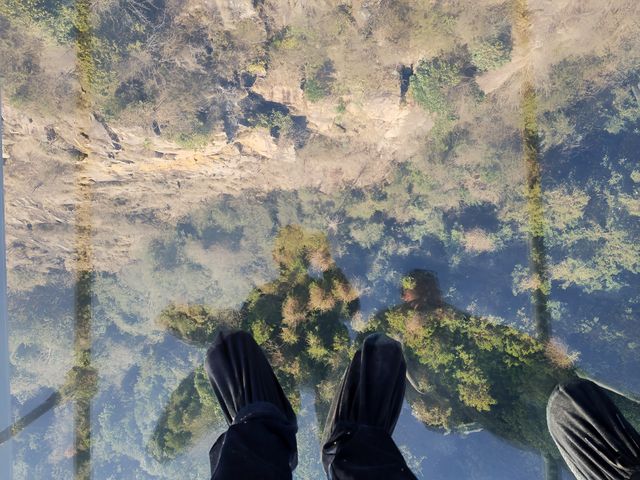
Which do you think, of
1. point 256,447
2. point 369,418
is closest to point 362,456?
point 369,418

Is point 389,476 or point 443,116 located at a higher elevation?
point 443,116

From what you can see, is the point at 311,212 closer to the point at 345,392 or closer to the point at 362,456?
the point at 345,392

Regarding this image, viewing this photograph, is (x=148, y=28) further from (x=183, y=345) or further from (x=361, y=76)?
(x=183, y=345)

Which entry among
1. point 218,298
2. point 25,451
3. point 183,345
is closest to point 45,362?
point 25,451

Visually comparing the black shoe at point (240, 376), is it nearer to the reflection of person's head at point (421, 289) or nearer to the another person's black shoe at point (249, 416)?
the another person's black shoe at point (249, 416)

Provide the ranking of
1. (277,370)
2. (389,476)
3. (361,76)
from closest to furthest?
(389,476)
(277,370)
(361,76)

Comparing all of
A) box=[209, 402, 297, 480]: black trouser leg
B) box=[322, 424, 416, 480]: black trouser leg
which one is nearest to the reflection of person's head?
box=[322, 424, 416, 480]: black trouser leg

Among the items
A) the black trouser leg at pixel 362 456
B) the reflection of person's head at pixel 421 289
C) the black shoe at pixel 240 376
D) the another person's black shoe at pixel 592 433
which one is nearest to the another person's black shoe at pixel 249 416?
the black shoe at pixel 240 376
